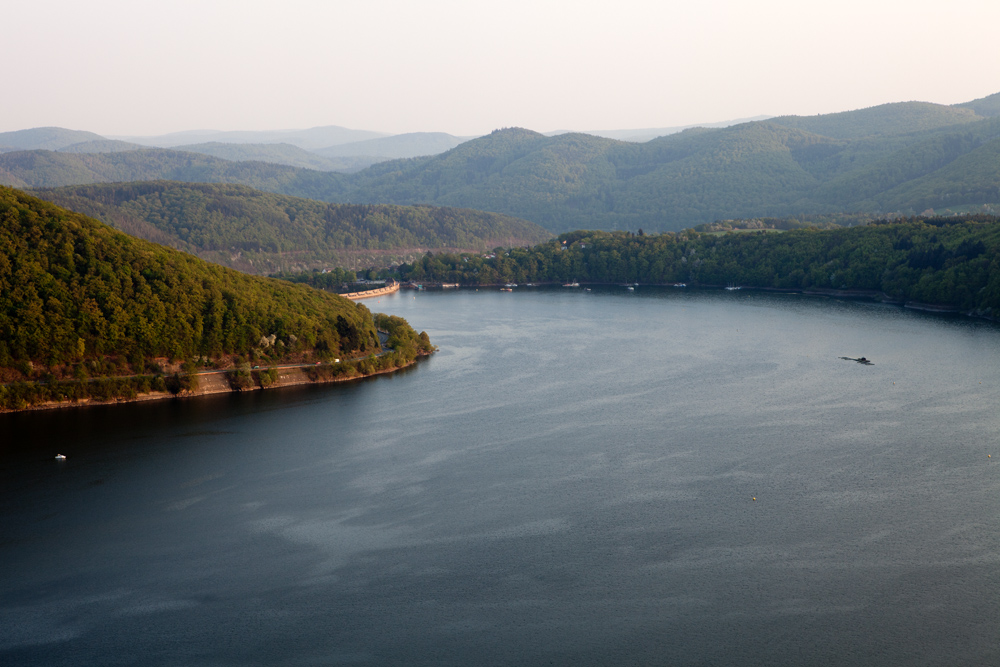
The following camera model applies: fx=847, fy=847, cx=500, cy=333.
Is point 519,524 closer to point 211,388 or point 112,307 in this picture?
point 211,388

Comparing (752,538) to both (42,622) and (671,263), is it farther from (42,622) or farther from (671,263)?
(671,263)

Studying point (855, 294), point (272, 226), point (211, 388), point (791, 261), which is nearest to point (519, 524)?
point (211, 388)

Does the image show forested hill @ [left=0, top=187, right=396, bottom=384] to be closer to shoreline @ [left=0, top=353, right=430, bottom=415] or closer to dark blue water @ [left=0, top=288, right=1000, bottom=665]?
shoreline @ [left=0, top=353, right=430, bottom=415]

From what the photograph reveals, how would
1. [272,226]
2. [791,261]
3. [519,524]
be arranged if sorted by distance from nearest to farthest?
1. [519,524]
2. [791,261]
3. [272,226]

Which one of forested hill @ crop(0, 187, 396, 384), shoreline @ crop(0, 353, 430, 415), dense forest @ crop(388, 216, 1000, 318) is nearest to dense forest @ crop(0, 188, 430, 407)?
forested hill @ crop(0, 187, 396, 384)

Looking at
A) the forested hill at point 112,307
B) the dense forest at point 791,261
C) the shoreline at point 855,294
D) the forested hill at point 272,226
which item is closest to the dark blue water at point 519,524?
the forested hill at point 112,307

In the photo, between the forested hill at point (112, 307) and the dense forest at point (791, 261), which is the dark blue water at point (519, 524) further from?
the dense forest at point (791, 261)
